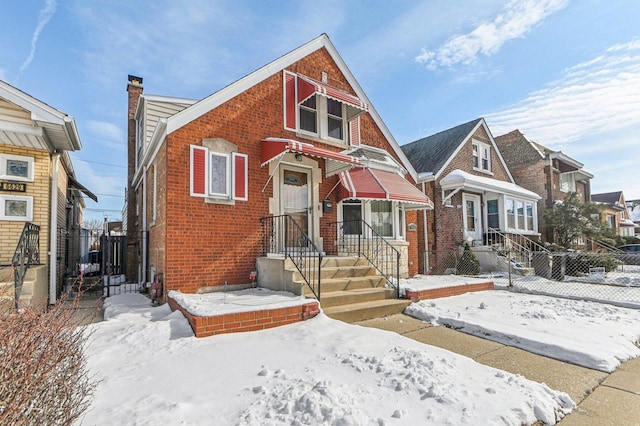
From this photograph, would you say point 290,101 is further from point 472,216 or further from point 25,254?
point 472,216

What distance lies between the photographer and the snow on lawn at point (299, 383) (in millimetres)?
2723

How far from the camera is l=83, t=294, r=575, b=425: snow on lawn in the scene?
107 inches

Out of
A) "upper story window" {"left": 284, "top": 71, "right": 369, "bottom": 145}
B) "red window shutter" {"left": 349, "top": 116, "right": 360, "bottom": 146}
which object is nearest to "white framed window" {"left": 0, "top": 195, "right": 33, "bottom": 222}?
"upper story window" {"left": 284, "top": 71, "right": 369, "bottom": 145}

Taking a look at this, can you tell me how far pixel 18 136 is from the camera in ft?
22.4

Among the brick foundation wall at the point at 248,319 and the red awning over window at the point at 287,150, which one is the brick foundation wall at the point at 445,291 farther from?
the red awning over window at the point at 287,150

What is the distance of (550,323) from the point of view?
5.64 m

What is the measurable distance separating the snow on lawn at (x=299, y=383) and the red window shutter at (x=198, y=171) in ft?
10.7

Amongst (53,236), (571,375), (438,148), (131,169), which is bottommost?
(571,375)

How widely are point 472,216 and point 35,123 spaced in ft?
53.4

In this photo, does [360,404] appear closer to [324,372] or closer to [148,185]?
[324,372]

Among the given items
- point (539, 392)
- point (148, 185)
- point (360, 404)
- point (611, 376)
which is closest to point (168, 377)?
point (360, 404)

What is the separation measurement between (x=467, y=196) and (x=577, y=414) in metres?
13.9

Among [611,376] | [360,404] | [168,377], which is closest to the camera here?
[360,404]

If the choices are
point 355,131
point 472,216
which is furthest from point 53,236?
point 472,216
